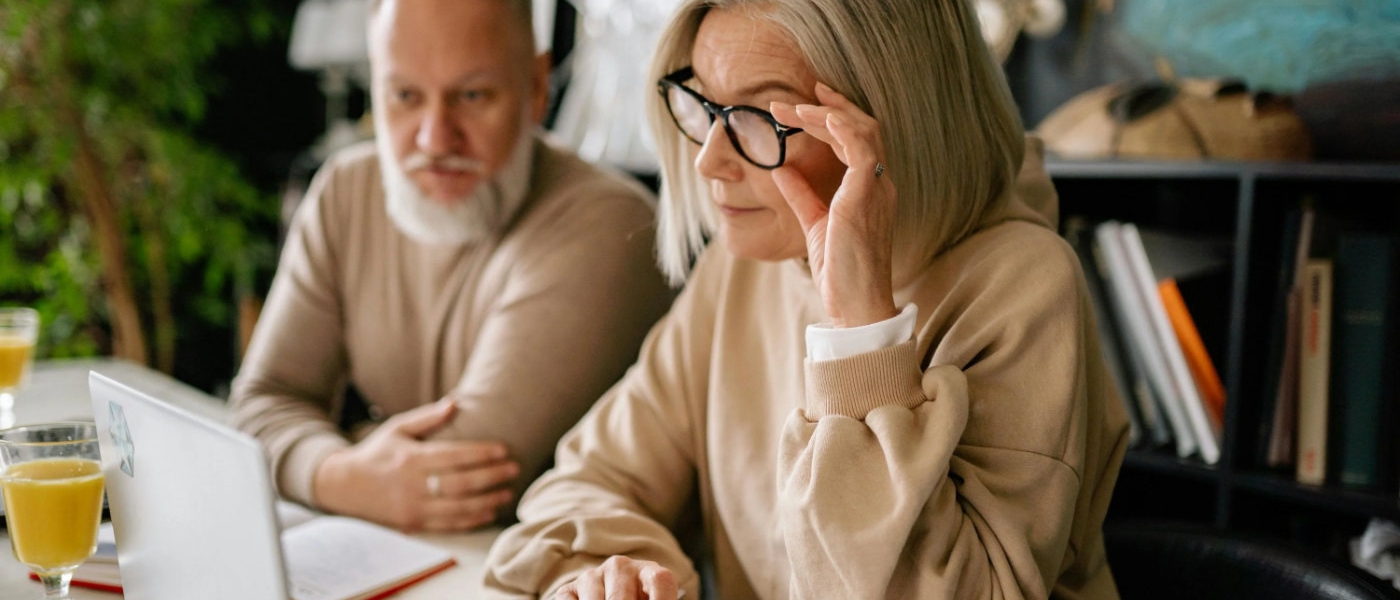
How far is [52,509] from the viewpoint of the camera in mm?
1014

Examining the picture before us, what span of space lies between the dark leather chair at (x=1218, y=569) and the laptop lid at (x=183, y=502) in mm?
857

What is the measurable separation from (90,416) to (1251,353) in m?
1.80

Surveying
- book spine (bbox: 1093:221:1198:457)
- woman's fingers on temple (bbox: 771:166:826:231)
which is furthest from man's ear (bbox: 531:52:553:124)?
book spine (bbox: 1093:221:1198:457)

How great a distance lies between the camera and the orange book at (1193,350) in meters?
1.59

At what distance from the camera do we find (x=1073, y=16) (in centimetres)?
204

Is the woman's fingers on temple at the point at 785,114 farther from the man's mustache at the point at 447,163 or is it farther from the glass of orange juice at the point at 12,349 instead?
the glass of orange juice at the point at 12,349

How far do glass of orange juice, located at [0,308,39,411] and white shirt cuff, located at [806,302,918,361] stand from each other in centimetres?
148

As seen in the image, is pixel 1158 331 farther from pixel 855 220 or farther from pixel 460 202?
pixel 460 202

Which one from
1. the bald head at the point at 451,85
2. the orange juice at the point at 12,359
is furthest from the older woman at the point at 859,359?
the orange juice at the point at 12,359

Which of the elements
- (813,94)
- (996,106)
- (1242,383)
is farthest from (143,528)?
(1242,383)

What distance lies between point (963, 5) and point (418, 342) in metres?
1.08

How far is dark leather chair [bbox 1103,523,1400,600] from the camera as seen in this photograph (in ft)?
3.14

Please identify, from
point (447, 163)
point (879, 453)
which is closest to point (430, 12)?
point (447, 163)

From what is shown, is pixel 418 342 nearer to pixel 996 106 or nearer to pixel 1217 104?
pixel 996 106
